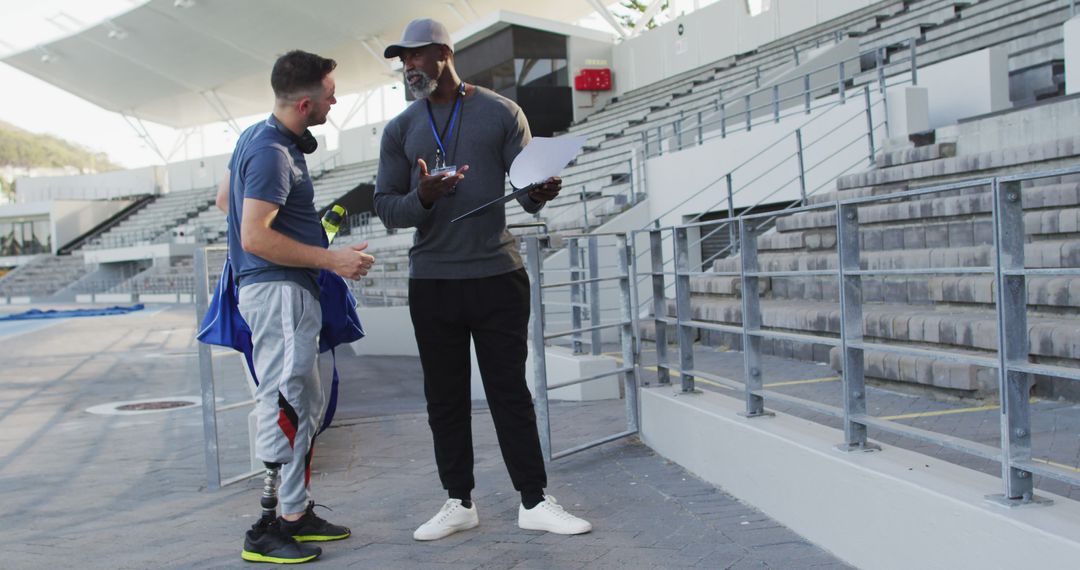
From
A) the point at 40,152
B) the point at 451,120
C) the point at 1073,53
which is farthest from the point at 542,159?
the point at 40,152

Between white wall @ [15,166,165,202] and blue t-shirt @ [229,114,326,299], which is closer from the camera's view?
blue t-shirt @ [229,114,326,299]

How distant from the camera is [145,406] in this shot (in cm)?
827

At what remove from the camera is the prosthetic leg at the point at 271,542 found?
3.48m

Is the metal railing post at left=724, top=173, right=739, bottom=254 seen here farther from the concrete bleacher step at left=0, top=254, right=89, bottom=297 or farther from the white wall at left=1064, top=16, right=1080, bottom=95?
the concrete bleacher step at left=0, top=254, right=89, bottom=297

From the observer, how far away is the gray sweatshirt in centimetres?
366

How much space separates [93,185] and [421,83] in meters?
66.7

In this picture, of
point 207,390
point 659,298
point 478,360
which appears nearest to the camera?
point 478,360

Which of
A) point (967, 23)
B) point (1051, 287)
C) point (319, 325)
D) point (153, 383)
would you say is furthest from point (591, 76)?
point (319, 325)

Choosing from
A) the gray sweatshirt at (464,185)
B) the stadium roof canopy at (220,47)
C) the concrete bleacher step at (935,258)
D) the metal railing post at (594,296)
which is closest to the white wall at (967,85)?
the concrete bleacher step at (935,258)

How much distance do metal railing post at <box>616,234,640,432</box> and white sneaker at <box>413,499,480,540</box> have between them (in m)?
1.81

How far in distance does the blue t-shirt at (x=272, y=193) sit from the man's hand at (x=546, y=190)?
0.83 metres

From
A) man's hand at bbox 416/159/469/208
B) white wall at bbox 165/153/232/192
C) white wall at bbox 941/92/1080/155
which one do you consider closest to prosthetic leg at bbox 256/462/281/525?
man's hand at bbox 416/159/469/208

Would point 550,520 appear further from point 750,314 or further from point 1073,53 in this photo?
point 1073,53

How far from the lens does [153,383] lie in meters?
10.3
